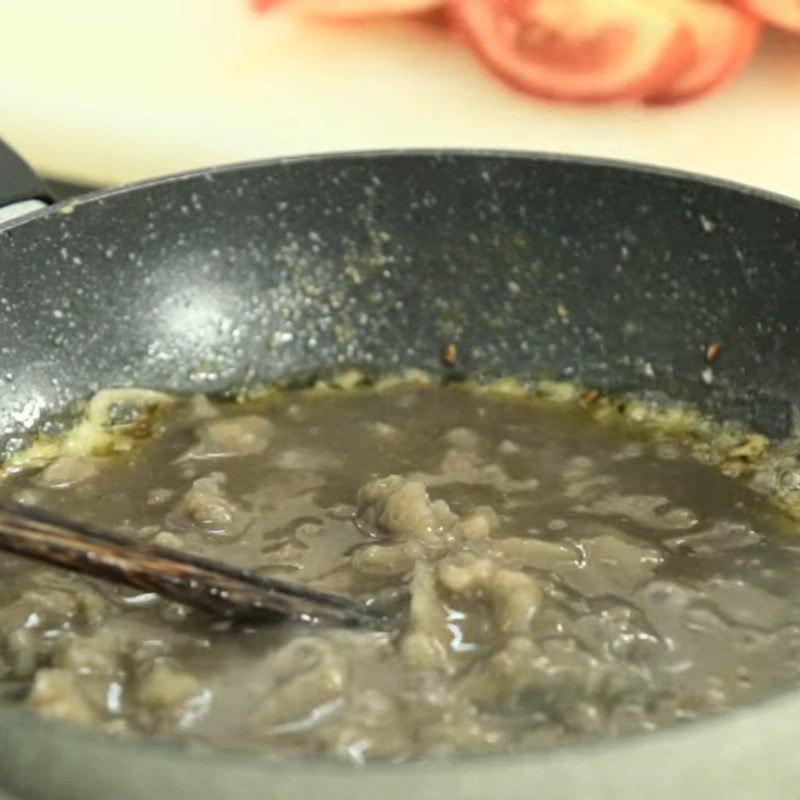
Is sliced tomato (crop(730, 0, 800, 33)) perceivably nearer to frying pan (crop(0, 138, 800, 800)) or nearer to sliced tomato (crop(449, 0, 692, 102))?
sliced tomato (crop(449, 0, 692, 102))

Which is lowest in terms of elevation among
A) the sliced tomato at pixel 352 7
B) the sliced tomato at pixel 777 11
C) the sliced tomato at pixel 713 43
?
the sliced tomato at pixel 352 7

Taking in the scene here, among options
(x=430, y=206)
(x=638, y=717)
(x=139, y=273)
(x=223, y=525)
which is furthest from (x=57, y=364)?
(x=638, y=717)

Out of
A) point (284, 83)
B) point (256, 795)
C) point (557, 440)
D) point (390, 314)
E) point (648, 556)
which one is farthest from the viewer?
point (284, 83)

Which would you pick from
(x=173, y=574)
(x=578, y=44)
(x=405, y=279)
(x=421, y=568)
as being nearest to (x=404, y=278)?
(x=405, y=279)

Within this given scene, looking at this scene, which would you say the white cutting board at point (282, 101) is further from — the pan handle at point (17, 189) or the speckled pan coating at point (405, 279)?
the pan handle at point (17, 189)

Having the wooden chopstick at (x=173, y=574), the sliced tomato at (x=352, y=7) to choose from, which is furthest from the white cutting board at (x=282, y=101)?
the wooden chopstick at (x=173, y=574)

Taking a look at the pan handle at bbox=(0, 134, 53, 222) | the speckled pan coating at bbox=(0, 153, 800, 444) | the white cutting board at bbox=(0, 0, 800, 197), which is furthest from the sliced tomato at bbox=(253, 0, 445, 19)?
the pan handle at bbox=(0, 134, 53, 222)

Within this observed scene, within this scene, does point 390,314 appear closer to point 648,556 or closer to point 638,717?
point 648,556
